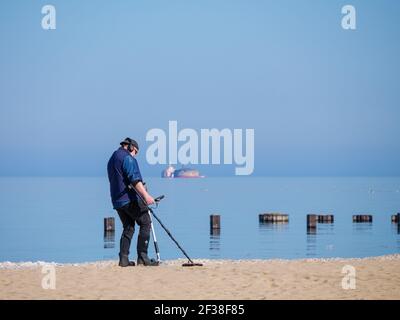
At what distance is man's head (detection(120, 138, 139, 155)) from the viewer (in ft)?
56.7

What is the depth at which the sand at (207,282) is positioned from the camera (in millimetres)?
14055

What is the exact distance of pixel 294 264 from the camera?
1839 cm

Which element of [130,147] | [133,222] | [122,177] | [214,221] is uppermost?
[130,147]

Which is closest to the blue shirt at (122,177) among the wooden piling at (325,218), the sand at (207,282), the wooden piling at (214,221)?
the sand at (207,282)

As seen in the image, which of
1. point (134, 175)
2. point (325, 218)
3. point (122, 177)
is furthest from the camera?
point (325, 218)

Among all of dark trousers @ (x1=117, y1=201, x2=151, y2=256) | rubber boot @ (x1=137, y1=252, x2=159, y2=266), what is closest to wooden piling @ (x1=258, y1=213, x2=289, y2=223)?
rubber boot @ (x1=137, y1=252, x2=159, y2=266)

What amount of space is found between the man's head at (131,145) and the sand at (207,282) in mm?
2275

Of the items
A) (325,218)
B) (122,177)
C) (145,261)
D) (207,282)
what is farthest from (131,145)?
(325,218)

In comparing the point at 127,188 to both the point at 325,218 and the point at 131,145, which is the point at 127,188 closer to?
the point at 131,145

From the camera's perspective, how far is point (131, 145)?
17297 millimetres

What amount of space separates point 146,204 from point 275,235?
34388 mm

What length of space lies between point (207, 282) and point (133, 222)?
2.57 meters
